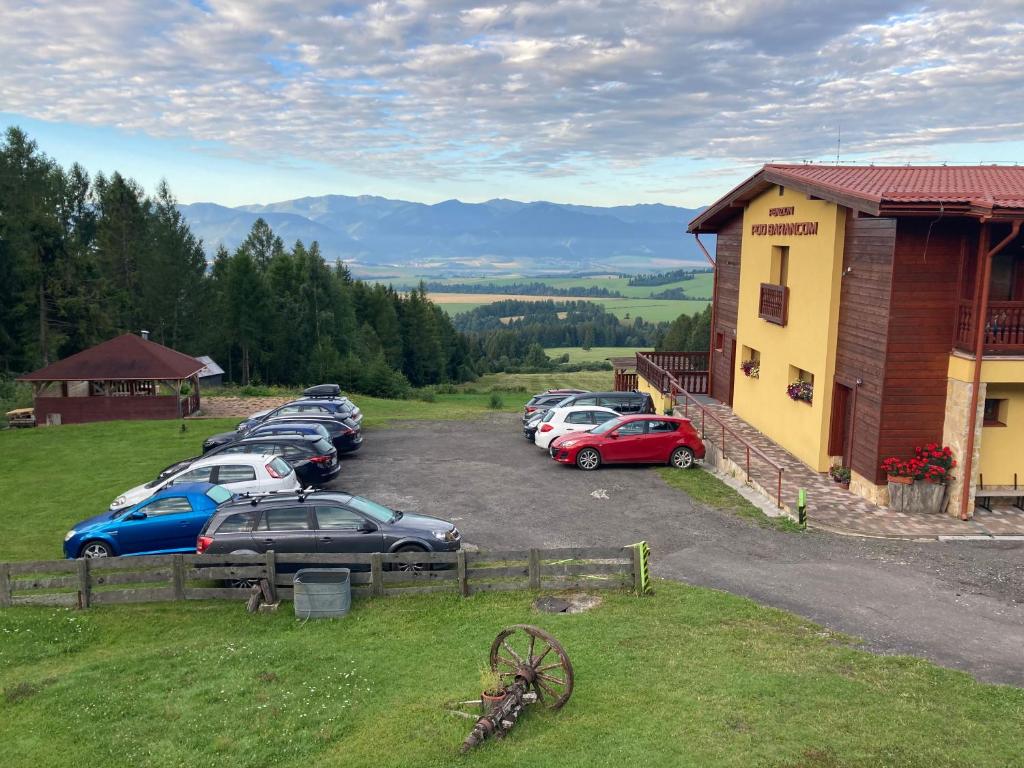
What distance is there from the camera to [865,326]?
57.8 feet

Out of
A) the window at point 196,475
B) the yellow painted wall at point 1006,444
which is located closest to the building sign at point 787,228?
the yellow painted wall at point 1006,444

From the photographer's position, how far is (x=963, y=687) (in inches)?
349

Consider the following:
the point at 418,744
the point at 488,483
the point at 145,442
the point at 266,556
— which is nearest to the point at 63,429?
the point at 145,442

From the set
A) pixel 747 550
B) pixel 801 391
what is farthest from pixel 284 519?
pixel 801 391

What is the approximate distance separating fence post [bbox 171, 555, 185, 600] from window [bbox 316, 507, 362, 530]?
7.27 ft

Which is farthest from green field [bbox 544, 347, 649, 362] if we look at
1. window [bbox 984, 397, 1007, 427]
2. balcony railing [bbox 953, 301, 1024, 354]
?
balcony railing [bbox 953, 301, 1024, 354]

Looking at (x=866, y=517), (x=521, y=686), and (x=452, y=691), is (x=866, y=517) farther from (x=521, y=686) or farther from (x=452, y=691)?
(x=452, y=691)

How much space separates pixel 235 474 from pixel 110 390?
20178mm

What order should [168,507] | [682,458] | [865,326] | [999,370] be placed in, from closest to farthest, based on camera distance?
[168,507]
[999,370]
[865,326]
[682,458]

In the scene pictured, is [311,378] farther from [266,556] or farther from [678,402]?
[266,556]

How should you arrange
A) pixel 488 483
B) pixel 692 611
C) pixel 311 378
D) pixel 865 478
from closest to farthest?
pixel 692 611 < pixel 865 478 < pixel 488 483 < pixel 311 378

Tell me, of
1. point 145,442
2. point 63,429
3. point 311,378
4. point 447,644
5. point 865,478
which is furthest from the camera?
point 311,378

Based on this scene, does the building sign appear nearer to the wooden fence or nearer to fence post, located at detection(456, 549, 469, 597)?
the wooden fence

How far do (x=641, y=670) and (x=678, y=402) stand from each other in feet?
62.1
